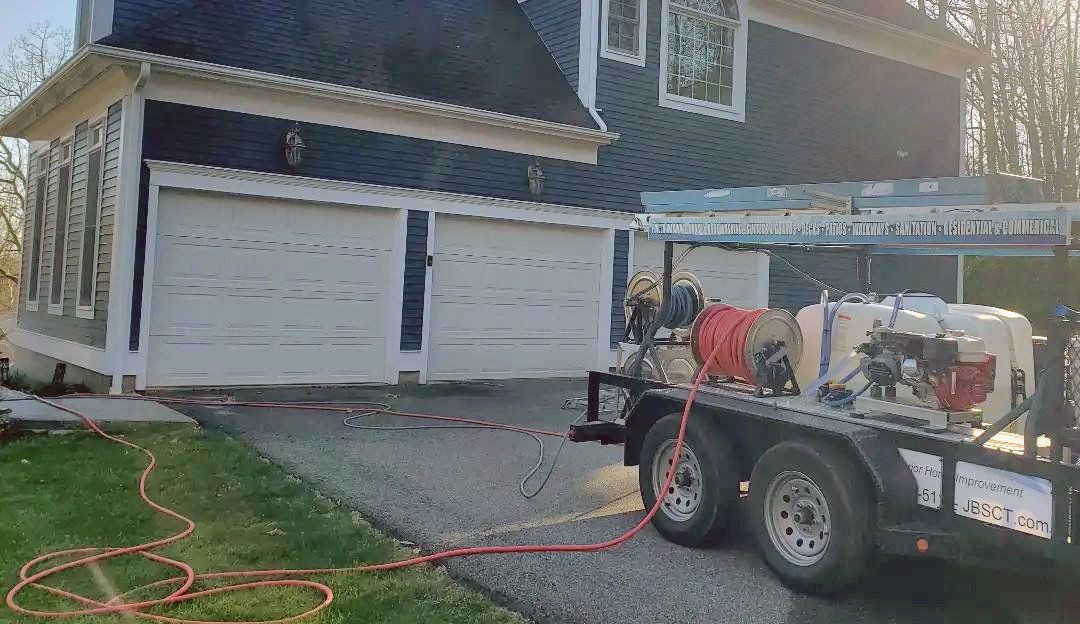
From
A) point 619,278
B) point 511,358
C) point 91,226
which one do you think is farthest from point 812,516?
point 91,226

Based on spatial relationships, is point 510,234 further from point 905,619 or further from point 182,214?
point 905,619

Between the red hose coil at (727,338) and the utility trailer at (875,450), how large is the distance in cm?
12

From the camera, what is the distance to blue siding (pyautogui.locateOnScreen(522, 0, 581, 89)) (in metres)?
13.4

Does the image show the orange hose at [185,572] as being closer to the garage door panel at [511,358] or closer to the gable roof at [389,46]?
the garage door panel at [511,358]

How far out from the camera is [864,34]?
16.1 metres

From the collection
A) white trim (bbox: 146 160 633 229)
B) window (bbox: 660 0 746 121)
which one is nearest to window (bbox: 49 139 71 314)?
white trim (bbox: 146 160 633 229)

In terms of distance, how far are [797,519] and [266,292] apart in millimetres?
7883

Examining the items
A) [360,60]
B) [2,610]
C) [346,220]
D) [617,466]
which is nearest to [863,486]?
[617,466]

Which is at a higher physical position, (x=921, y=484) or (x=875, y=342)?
(x=875, y=342)

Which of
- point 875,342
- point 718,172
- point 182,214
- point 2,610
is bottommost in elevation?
point 2,610

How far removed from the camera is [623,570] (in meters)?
4.59

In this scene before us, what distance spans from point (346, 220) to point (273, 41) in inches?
93.9

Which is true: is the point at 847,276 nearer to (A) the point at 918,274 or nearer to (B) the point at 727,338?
(A) the point at 918,274

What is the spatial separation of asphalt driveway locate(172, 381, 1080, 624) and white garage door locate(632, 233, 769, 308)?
22.2 feet
